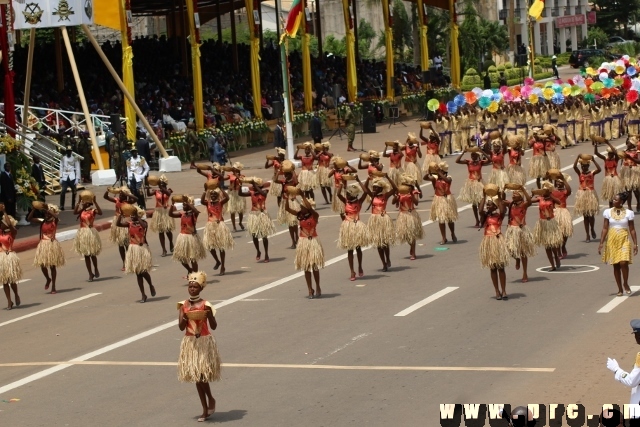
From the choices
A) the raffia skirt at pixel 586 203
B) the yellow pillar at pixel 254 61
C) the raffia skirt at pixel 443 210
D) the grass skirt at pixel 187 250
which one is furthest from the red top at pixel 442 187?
the yellow pillar at pixel 254 61

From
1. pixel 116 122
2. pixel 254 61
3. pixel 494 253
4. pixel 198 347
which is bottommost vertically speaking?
pixel 198 347

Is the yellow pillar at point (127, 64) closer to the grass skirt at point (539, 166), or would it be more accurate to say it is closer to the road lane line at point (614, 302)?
the grass skirt at point (539, 166)

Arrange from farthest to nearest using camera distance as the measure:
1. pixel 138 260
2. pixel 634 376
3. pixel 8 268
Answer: pixel 8 268, pixel 138 260, pixel 634 376

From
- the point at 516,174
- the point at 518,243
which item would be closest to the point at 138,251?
the point at 518,243

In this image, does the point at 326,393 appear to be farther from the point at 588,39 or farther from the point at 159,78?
the point at 588,39

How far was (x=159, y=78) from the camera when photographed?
51938 millimetres

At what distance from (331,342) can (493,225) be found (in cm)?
358

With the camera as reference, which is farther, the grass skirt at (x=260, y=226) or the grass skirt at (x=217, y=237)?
the grass skirt at (x=260, y=226)

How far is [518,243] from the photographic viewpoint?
2034cm

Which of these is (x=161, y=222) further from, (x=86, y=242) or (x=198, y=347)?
(x=198, y=347)

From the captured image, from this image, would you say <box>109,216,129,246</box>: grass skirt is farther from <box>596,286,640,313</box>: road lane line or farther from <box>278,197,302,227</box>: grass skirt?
Answer: <box>596,286,640,313</box>: road lane line

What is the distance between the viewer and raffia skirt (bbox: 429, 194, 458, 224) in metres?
24.8

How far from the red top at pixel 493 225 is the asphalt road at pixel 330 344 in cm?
101

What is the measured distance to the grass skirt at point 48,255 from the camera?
2291 centimetres
